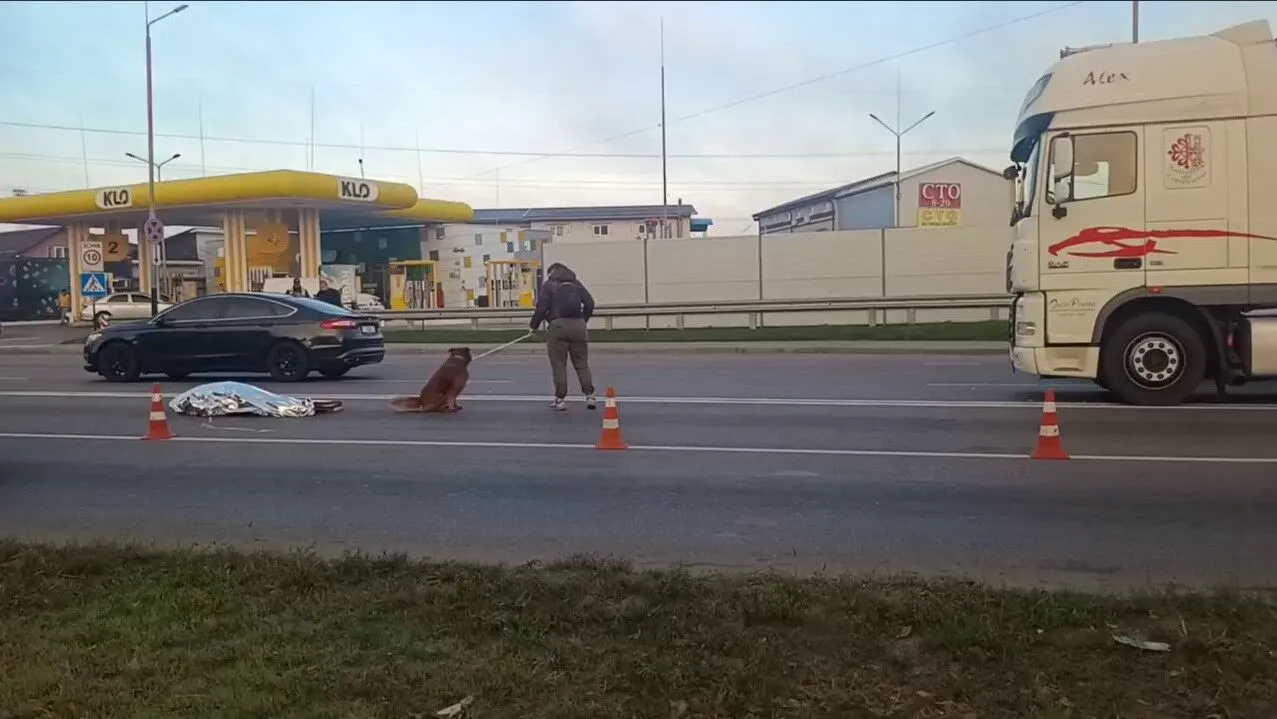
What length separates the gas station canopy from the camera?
4094 cm

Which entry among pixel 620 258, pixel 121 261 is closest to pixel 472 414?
pixel 620 258

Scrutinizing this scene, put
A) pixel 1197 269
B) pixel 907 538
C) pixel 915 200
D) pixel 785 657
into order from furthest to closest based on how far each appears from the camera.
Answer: pixel 915 200 < pixel 1197 269 < pixel 907 538 < pixel 785 657

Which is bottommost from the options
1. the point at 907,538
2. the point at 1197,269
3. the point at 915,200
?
the point at 907,538

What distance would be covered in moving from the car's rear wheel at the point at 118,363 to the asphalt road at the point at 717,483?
10.9 ft

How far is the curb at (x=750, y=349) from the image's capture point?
71.0 feet

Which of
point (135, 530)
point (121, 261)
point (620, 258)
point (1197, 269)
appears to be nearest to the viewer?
point (135, 530)

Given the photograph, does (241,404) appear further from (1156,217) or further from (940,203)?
(940,203)

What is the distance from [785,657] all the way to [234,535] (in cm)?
418

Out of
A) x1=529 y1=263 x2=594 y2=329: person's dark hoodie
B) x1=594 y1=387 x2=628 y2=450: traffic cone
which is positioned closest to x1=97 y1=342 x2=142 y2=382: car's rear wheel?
x1=529 y1=263 x2=594 y2=329: person's dark hoodie

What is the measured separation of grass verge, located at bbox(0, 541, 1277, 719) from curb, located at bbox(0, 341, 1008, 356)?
17027 millimetres

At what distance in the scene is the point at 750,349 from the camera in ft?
76.8

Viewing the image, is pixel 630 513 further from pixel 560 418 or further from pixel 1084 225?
pixel 1084 225

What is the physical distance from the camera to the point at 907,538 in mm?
6590

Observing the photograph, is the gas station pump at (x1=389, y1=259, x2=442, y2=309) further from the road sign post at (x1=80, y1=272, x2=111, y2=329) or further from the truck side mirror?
the truck side mirror
